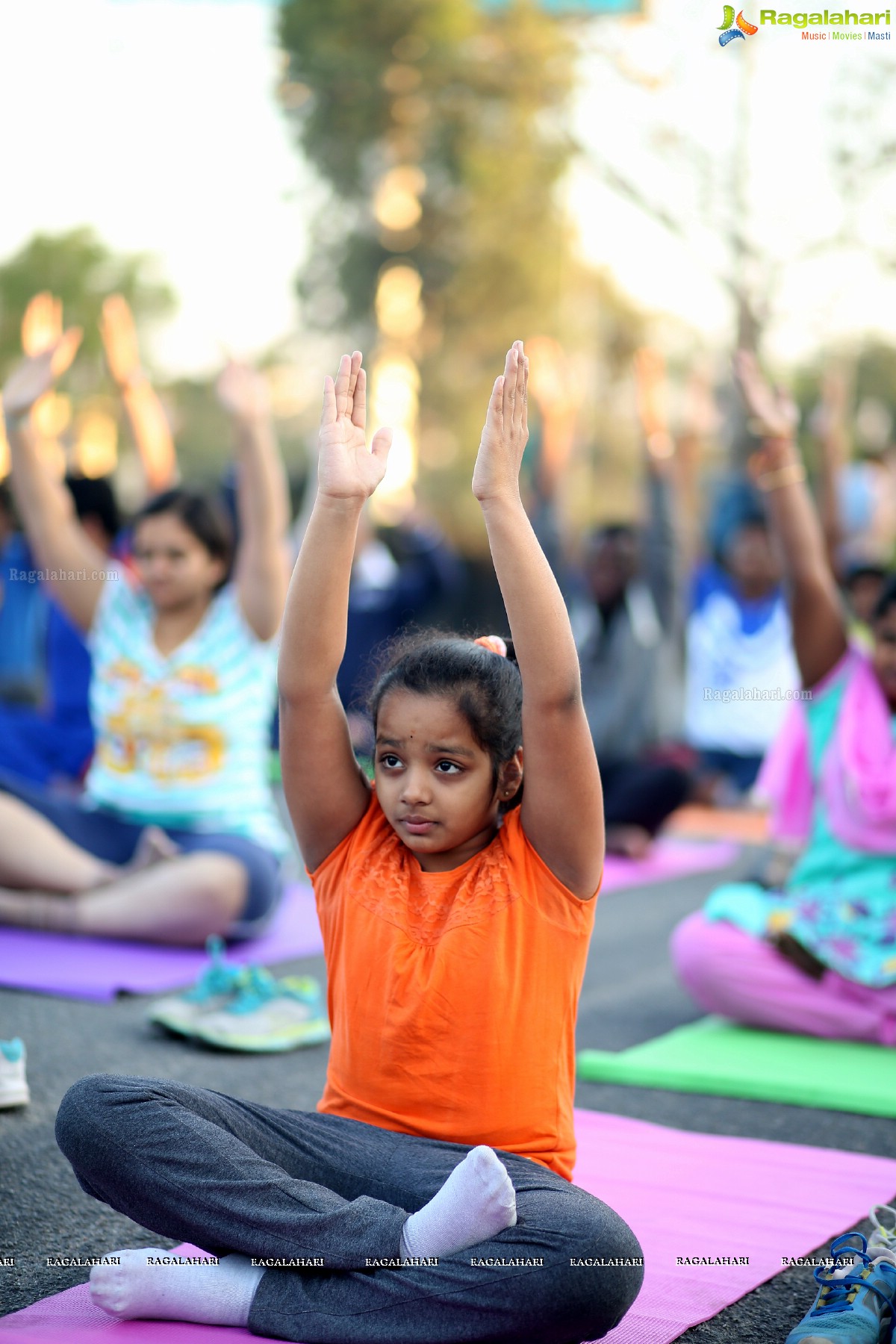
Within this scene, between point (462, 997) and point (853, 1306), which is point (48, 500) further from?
point (853, 1306)

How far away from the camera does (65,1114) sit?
1993 mm

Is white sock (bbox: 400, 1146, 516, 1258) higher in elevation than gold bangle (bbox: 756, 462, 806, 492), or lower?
lower

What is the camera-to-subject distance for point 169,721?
4.59m

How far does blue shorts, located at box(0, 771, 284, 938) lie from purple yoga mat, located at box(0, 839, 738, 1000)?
12cm

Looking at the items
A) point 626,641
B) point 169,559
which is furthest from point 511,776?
point 626,641

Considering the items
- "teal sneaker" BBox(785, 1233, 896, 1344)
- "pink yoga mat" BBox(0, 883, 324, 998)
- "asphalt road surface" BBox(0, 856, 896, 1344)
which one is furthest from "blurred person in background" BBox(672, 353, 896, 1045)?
"teal sneaker" BBox(785, 1233, 896, 1344)

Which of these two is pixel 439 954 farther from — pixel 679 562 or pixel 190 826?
pixel 679 562

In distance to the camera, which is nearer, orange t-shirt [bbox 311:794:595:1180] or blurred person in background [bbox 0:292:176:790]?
orange t-shirt [bbox 311:794:595:1180]

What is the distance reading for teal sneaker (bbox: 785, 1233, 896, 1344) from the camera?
186cm

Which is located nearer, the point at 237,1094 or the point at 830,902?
the point at 237,1094

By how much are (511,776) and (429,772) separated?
0.16 m

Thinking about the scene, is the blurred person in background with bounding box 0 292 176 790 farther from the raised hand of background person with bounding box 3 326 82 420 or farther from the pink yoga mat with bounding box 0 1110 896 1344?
the pink yoga mat with bounding box 0 1110 896 1344

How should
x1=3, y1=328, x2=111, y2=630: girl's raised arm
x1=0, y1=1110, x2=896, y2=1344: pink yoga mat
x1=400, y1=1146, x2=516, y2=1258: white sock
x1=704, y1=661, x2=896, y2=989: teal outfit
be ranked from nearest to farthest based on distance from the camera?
x1=400, y1=1146, x2=516, y2=1258: white sock
x1=0, y1=1110, x2=896, y2=1344: pink yoga mat
x1=704, y1=661, x2=896, y2=989: teal outfit
x1=3, y1=328, x2=111, y2=630: girl's raised arm

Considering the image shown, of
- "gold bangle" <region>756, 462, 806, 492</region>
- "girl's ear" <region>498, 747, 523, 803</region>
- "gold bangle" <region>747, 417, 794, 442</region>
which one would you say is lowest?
"girl's ear" <region>498, 747, 523, 803</region>
